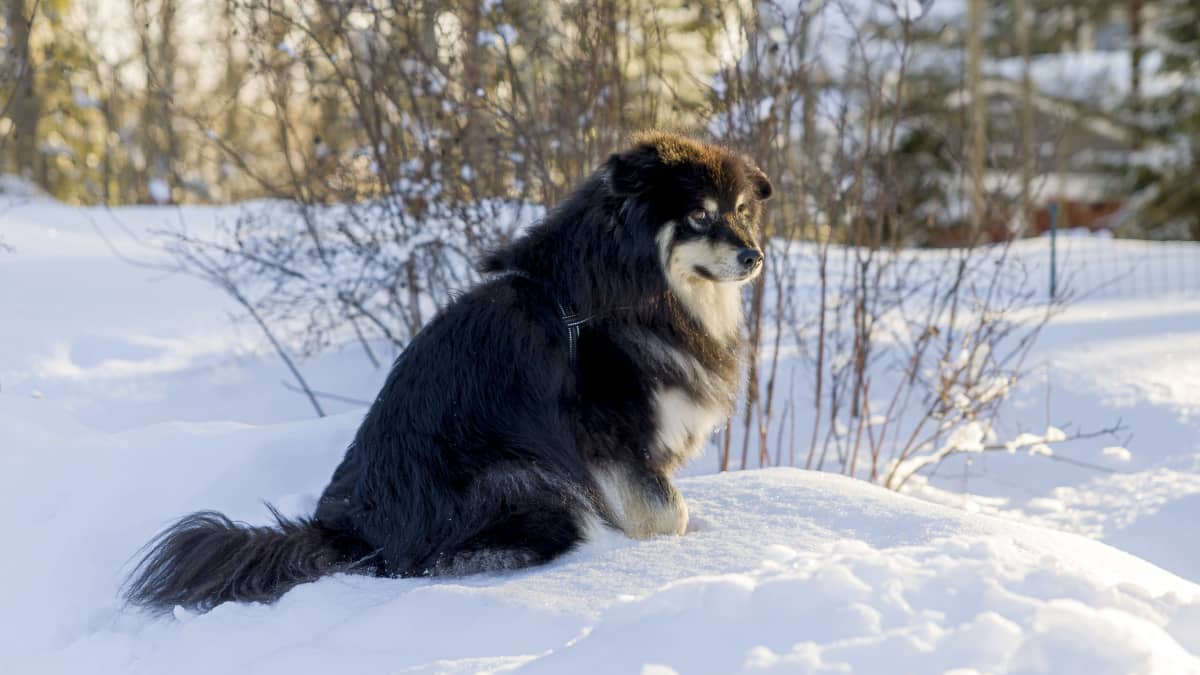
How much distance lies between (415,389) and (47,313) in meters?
4.58

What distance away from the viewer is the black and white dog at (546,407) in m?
3.27

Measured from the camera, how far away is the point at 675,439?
11.8ft

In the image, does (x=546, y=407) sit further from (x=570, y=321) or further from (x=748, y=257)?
(x=748, y=257)

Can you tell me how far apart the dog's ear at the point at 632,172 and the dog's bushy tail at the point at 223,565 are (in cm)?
154

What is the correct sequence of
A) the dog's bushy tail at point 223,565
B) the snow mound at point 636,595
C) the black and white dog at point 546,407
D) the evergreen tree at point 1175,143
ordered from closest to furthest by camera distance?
the snow mound at point 636,595, the dog's bushy tail at point 223,565, the black and white dog at point 546,407, the evergreen tree at point 1175,143

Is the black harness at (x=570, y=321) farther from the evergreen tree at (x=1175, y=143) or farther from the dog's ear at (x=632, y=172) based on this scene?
the evergreen tree at (x=1175, y=143)

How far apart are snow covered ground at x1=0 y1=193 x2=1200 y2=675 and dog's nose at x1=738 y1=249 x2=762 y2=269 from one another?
2.94ft

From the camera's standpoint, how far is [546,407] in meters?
3.42

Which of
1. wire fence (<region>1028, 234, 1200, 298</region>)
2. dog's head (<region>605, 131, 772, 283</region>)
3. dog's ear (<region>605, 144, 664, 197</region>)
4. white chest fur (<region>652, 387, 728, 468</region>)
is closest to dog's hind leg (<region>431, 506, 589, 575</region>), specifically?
white chest fur (<region>652, 387, 728, 468</region>)

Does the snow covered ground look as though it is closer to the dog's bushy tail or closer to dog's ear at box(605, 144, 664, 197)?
the dog's bushy tail

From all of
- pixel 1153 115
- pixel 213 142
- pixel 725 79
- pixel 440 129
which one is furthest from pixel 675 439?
pixel 1153 115

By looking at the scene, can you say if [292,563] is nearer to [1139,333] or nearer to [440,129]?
[440,129]

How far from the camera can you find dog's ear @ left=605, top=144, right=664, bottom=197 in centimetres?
350

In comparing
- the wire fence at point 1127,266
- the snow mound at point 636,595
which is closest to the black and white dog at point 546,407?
the snow mound at point 636,595
